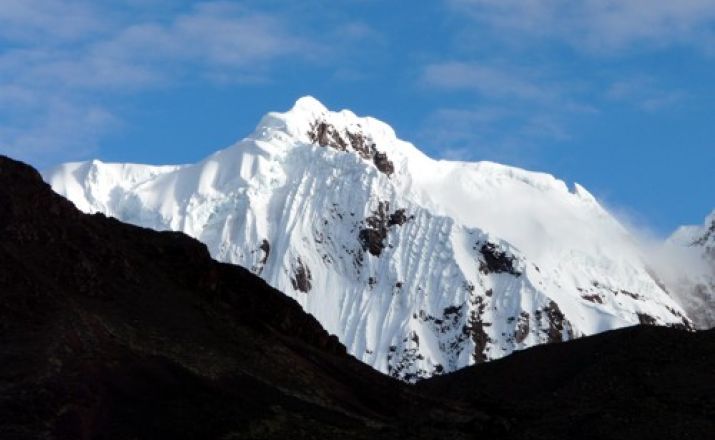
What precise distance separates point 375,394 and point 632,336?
2335 cm

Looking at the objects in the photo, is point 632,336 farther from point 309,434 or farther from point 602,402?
point 309,434

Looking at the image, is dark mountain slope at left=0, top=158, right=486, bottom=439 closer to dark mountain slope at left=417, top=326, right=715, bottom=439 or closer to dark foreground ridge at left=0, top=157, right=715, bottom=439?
Answer: dark foreground ridge at left=0, top=157, right=715, bottom=439

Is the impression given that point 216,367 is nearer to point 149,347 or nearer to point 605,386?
point 149,347

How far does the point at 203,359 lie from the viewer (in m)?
97.4

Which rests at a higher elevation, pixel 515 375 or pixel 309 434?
pixel 515 375

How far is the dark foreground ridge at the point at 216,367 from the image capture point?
288 feet

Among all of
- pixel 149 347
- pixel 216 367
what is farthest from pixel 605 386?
pixel 149 347

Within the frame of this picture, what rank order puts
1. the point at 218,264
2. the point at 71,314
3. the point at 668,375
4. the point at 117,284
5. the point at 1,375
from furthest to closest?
the point at 218,264, the point at 668,375, the point at 117,284, the point at 71,314, the point at 1,375

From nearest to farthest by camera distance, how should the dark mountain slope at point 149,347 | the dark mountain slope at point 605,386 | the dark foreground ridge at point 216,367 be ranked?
the dark mountain slope at point 149,347 < the dark foreground ridge at point 216,367 < the dark mountain slope at point 605,386

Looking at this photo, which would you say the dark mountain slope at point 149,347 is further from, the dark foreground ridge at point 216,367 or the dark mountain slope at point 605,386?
the dark mountain slope at point 605,386

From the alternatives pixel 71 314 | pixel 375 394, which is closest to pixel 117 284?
pixel 71 314

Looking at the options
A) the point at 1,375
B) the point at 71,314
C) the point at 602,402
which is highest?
the point at 602,402

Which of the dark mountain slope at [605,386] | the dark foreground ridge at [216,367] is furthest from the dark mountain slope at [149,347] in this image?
the dark mountain slope at [605,386]

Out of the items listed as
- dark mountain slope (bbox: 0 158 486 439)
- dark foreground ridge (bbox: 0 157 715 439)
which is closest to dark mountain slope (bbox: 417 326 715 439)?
dark foreground ridge (bbox: 0 157 715 439)
